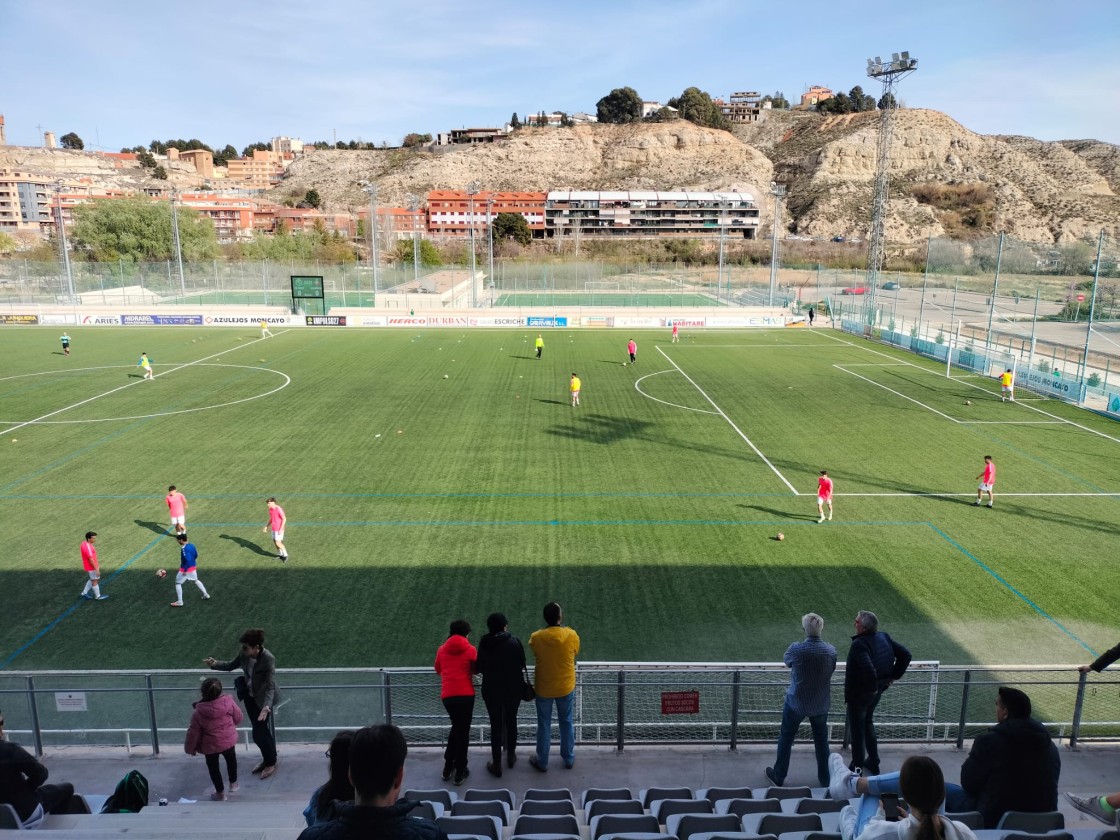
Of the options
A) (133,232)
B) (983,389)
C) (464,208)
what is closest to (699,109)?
(464,208)

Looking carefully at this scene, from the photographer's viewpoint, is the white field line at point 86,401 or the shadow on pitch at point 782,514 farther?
the white field line at point 86,401

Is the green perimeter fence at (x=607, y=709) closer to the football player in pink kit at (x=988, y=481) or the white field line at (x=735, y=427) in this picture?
the football player in pink kit at (x=988, y=481)

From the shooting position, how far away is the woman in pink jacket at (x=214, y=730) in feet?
22.7

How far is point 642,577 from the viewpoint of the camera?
14.0 m

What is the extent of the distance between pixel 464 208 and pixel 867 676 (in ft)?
487

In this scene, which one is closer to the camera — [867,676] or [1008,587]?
[867,676]

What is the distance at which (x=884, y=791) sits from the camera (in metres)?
5.00

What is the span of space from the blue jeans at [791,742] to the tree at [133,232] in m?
92.4

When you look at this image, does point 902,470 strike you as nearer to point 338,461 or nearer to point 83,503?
point 338,461

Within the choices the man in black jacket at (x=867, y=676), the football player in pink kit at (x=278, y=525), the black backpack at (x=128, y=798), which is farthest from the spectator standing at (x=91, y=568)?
the man in black jacket at (x=867, y=676)

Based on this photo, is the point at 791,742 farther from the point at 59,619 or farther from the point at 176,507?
the point at 176,507

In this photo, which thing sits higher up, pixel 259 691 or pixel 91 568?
pixel 259 691

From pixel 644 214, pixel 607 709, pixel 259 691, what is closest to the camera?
pixel 259 691

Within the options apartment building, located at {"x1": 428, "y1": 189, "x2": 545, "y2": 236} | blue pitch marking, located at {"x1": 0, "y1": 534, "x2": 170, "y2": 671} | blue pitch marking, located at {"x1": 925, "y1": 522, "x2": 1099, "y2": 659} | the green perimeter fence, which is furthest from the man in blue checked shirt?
apartment building, located at {"x1": 428, "y1": 189, "x2": 545, "y2": 236}
